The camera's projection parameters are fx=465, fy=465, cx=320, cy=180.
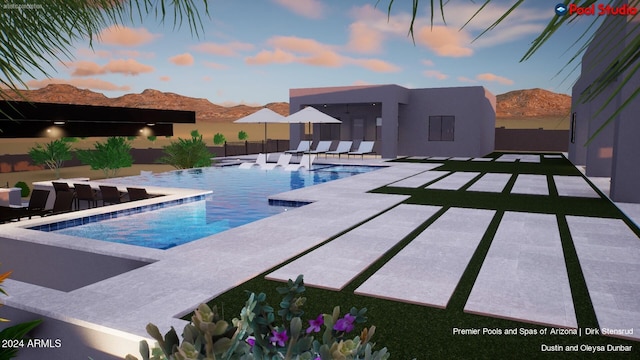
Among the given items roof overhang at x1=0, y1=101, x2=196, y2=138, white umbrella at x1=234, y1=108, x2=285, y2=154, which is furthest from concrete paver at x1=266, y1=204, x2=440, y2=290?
white umbrella at x1=234, y1=108, x2=285, y2=154

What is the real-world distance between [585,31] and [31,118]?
8891 millimetres

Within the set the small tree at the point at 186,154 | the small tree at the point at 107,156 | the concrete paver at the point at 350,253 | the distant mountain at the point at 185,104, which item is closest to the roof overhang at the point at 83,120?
the concrete paver at the point at 350,253

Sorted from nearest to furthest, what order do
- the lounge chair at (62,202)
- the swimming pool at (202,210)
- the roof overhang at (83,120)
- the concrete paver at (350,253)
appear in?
the concrete paver at (350,253), the swimming pool at (202,210), the roof overhang at (83,120), the lounge chair at (62,202)

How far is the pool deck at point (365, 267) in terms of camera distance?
12.8ft

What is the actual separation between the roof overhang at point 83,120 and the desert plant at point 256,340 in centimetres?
660

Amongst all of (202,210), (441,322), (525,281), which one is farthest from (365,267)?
(202,210)

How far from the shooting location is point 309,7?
40.1m

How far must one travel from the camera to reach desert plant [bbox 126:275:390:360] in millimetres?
1129

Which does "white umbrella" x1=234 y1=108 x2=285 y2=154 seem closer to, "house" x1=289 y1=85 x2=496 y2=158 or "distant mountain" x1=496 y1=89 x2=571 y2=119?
"house" x1=289 y1=85 x2=496 y2=158

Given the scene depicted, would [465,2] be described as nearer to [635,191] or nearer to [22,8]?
[22,8]

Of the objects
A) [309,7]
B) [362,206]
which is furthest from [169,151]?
[309,7]

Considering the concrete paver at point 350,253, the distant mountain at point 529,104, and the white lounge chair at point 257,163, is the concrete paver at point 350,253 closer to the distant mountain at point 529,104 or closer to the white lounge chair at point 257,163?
the white lounge chair at point 257,163

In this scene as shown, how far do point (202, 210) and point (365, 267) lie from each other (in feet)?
18.8

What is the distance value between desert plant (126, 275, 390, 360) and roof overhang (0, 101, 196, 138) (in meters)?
6.60
